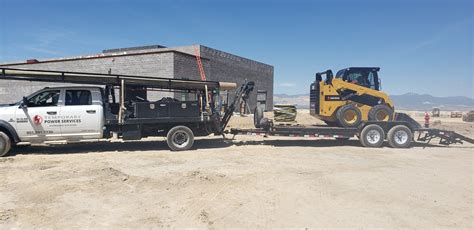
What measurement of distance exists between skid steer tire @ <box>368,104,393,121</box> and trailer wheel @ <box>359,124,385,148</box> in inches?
17.7

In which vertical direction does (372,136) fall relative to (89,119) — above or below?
below

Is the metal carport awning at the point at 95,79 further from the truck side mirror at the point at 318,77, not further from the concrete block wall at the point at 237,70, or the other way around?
the concrete block wall at the point at 237,70

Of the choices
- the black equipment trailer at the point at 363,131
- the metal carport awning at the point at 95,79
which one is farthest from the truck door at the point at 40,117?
the black equipment trailer at the point at 363,131

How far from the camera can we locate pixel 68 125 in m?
10.3

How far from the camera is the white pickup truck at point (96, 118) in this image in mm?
10039

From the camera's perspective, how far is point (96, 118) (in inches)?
414

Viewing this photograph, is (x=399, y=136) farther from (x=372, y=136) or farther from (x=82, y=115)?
(x=82, y=115)

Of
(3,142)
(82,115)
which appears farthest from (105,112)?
(3,142)

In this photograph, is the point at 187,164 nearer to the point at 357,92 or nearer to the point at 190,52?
the point at 357,92

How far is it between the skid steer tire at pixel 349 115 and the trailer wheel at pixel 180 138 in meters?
5.63

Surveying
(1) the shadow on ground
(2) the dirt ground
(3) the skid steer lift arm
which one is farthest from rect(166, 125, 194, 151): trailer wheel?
(3) the skid steer lift arm

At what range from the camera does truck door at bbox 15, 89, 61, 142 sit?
10.0m

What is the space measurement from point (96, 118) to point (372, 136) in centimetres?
965

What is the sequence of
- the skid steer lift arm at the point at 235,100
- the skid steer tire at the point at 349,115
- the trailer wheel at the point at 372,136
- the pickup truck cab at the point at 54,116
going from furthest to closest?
the skid steer tire at the point at 349,115
the trailer wheel at the point at 372,136
the skid steer lift arm at the point at 235,100
the pickup truck cab at the point at 54,116
